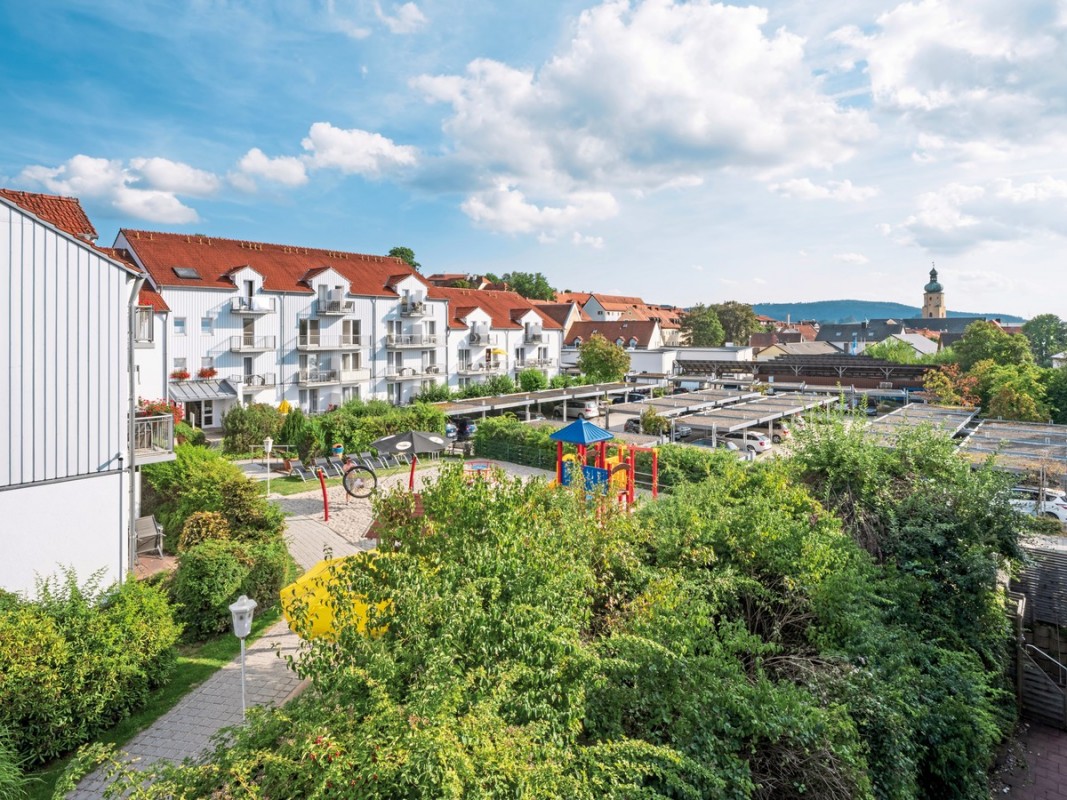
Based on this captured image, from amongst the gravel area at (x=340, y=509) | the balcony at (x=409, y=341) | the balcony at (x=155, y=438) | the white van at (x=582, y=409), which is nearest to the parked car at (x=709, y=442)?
the white van at (x=582, y=409)

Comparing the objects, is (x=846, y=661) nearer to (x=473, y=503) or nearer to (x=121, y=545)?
(x=473, y=503)

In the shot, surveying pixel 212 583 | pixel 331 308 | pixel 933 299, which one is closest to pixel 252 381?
pixel 331 308

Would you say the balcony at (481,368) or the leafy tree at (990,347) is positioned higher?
the leafy tree at (990,347)

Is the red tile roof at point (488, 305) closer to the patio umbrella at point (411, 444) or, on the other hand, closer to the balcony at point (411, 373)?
the balcony at point (411, 373)

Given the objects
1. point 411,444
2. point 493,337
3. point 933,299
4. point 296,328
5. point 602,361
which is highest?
point 933,299

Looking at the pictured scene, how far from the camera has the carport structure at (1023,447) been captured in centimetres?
2245

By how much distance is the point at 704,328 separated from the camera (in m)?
78.6

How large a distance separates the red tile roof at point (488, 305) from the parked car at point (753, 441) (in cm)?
2074

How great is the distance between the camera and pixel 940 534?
1085 cm

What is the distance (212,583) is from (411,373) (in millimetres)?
29845

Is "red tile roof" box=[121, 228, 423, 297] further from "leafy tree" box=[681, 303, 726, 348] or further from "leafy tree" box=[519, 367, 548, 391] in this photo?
"leafy tree" box=[681, 303, 726, 348]

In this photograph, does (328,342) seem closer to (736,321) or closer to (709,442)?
(709,442)

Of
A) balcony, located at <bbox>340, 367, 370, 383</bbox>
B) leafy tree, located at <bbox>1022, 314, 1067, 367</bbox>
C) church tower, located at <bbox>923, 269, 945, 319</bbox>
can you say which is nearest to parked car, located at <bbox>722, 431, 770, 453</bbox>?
balcony, located at <bbox>340, 367, 370, 383</bbox>

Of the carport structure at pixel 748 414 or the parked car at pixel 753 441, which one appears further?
the parked car at pixel 753 441
